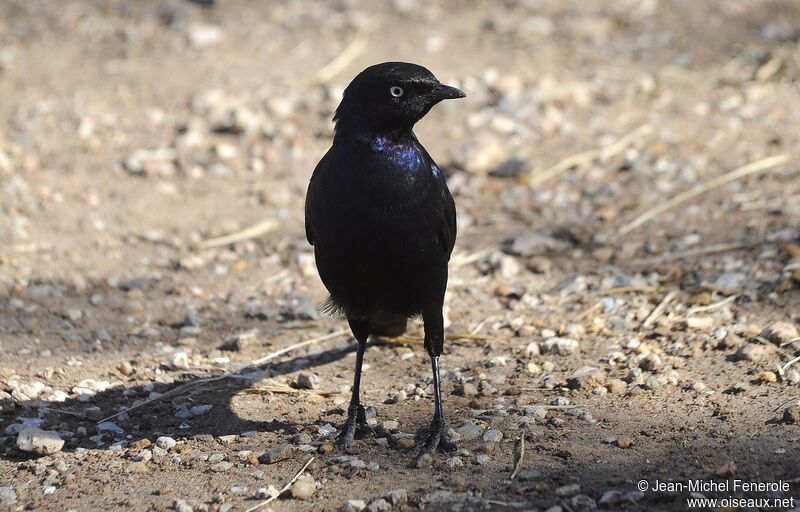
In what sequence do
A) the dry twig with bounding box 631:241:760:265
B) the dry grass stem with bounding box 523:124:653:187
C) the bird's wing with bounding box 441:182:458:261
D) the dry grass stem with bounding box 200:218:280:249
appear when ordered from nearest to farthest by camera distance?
the bird's wing with bounding box 441:182:458:261 < the dry twig with bounding box 631:241:760:265 < the dry grass stem with bounding box 200:218:280:249 < the dry grass stem with bounding box 523:124:653:187

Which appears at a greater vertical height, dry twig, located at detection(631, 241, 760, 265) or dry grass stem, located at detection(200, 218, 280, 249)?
dry grass stem, located at detection(200, 218, 280, 249)

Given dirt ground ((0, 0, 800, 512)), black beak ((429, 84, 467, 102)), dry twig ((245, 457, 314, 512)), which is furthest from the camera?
black beak ((429, 84, 467, 102))

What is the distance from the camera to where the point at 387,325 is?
201 inches

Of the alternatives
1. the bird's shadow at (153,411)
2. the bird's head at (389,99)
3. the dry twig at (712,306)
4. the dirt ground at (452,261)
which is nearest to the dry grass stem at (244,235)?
the dirt ground at (452,261)

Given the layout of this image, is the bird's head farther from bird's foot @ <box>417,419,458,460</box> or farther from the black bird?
bird's foot @ <box>417,419,458,460</box>

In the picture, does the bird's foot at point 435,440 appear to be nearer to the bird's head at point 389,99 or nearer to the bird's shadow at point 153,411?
the bird's shadow at point 153,411

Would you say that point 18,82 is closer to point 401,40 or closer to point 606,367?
point 401,40

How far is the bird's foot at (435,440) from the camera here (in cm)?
426

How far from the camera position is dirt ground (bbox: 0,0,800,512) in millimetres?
4168

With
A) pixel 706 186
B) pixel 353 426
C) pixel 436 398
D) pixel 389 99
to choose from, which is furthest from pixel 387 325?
pixel 706 186

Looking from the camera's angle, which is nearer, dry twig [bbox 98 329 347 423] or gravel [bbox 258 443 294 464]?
gravel [bbox 258 443 294 464]

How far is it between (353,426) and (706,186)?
3520 millimetres

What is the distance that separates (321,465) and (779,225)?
11.3ft

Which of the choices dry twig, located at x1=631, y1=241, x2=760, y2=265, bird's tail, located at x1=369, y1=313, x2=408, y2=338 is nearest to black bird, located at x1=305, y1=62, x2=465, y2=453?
bird's tail, located at x1=369, y1=313, x2=408, y2=338
